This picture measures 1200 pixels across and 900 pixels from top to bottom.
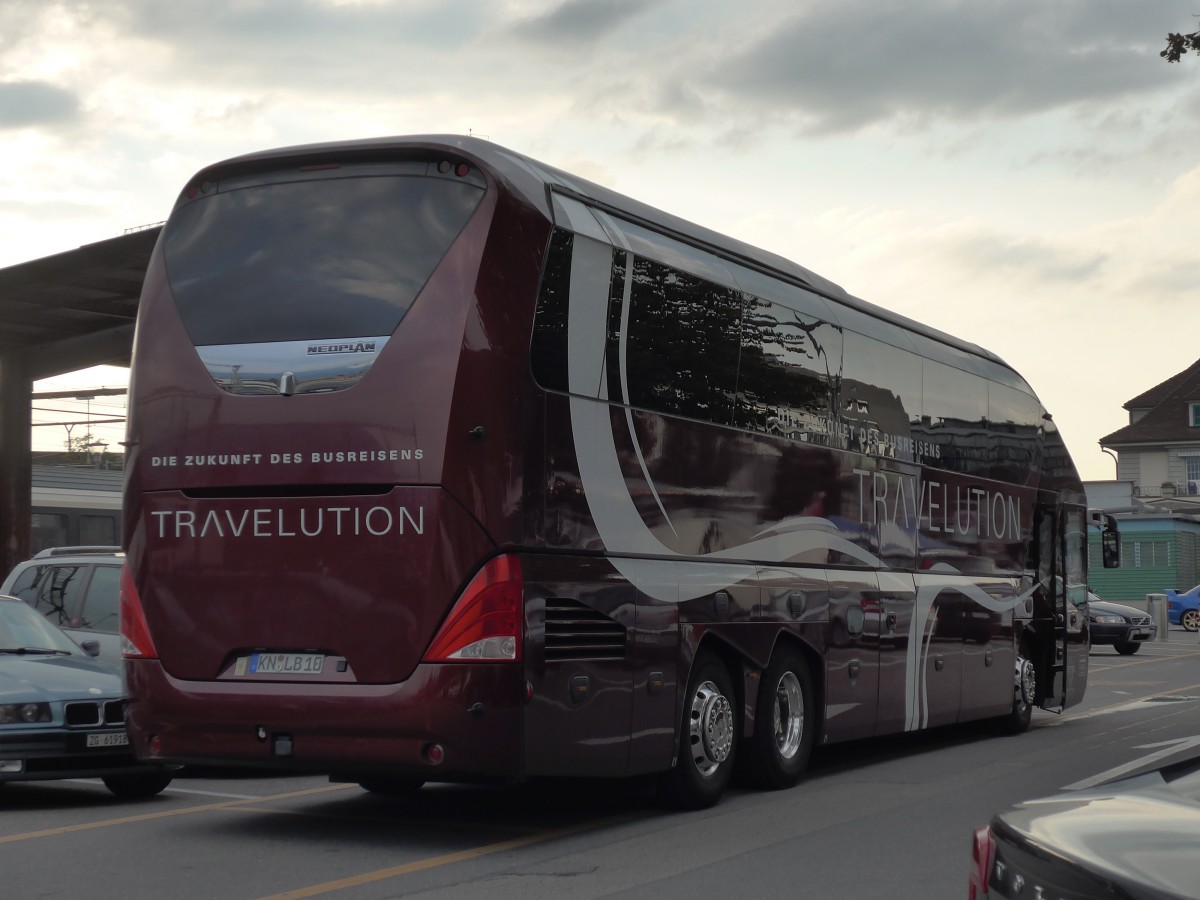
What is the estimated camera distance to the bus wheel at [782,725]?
11.0 metres

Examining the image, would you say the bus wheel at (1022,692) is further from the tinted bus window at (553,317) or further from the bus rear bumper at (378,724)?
the bus rear bumper at (378,724)

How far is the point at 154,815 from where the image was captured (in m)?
10.2

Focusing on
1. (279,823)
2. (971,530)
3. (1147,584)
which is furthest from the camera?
(1147,584)

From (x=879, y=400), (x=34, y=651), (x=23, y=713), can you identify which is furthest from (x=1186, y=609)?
(x=23, y=713)

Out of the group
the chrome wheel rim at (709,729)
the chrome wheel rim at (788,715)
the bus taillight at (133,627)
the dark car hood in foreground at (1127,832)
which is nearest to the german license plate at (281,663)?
the bus taillight at (133,627)

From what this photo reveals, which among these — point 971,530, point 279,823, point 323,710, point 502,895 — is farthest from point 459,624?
point 971,530

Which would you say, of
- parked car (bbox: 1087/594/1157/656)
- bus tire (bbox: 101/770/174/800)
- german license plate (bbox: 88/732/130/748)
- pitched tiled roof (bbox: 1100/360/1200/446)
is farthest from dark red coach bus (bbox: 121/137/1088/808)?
pitched tiled roof (bbox: 1100/360/1200/446)

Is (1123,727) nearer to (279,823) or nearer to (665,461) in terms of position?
(665,461)

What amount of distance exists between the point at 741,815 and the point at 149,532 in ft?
12.7

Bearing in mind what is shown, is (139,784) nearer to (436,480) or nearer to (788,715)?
(436,480)

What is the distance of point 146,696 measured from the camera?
885cm

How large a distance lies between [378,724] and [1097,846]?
18.3ft

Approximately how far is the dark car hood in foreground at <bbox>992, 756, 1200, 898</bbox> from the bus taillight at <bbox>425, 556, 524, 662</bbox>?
484cm

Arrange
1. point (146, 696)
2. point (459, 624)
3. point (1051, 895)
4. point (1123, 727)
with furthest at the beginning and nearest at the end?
point (1123, 727) < point (146, 696) < point (459, 624) < point (1051, 895)
